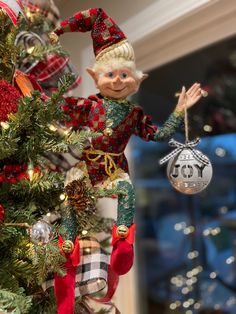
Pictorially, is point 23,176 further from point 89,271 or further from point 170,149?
point 170,149

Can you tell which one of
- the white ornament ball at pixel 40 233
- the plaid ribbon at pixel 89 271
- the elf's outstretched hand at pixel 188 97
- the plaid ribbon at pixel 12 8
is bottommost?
the plaid ribbon at pixel 89 271

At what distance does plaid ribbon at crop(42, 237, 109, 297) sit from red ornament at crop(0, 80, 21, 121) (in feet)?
0.86

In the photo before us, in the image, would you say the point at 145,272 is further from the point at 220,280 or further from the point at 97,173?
the point at 97,173

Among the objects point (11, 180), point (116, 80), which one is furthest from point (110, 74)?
point (11, 180)

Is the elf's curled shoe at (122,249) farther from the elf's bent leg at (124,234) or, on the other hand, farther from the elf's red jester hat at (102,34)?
the elf's red jester hat at (102,34)

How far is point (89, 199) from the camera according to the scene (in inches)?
25.9

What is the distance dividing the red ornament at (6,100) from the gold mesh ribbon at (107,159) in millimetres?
146

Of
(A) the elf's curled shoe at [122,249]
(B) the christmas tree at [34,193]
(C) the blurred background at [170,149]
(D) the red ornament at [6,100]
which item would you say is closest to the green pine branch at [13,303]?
(B) the christmas tree at [34,193]

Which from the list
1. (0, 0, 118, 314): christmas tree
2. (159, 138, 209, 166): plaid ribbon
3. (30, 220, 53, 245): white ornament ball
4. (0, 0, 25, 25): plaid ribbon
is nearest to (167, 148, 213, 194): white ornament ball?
(159, 138, 209, 166): plaid ribbon

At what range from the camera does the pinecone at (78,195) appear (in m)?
0.66

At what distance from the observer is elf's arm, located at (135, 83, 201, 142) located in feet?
2.37

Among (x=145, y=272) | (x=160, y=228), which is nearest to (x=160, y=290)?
(x=145, y=272)

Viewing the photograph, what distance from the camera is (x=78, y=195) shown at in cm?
66

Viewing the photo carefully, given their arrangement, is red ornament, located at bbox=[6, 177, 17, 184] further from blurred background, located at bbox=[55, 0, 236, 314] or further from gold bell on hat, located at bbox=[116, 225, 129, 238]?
blurred background, located at bbox=[55, 0, 236, 314]
